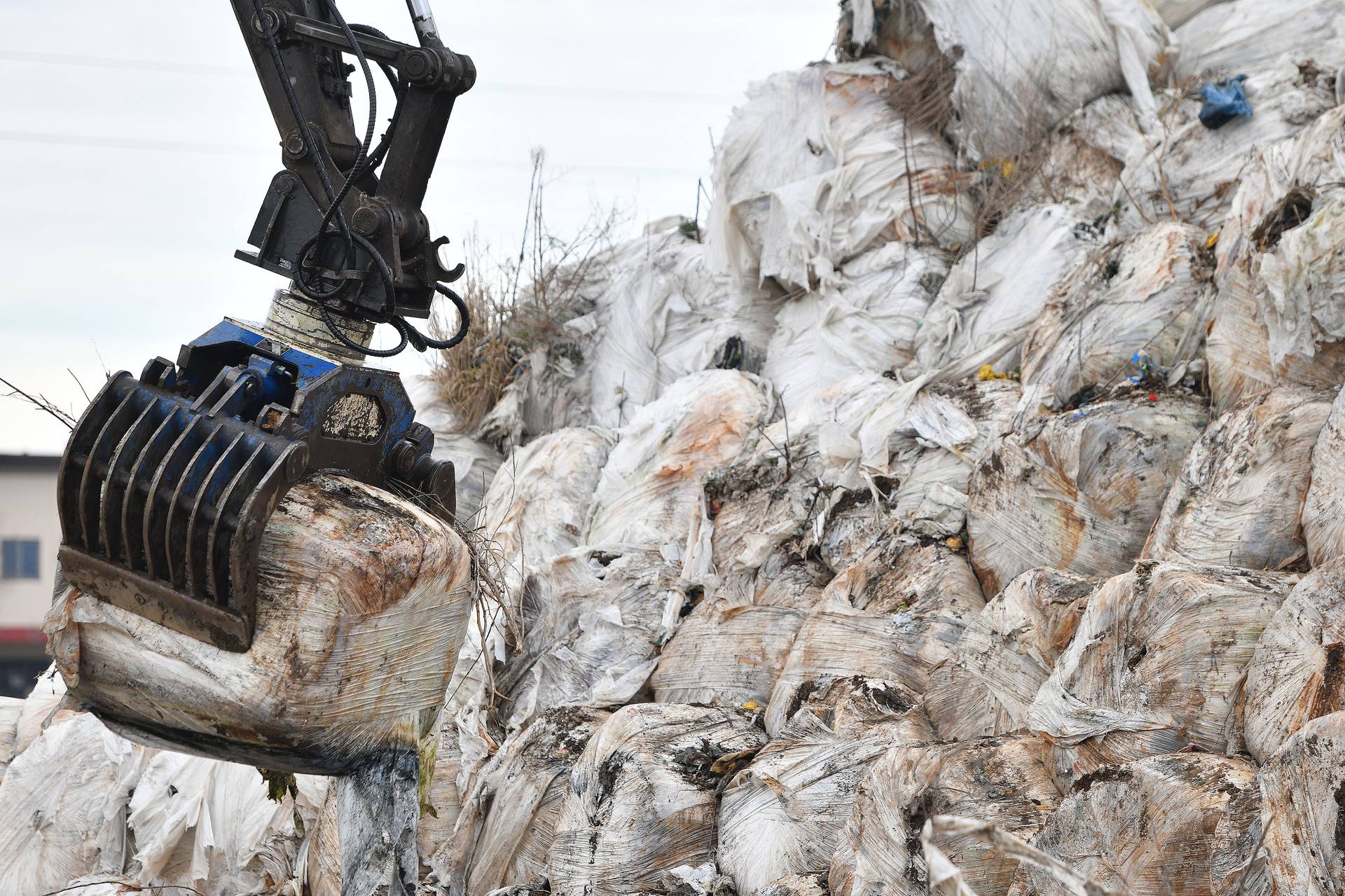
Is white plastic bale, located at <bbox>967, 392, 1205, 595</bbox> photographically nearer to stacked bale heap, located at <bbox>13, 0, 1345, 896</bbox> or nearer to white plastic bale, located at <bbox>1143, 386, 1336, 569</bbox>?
stacked bale heap, located at <bbox>13, 0, 1345, 896</bbox>

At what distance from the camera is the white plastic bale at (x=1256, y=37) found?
460 cm

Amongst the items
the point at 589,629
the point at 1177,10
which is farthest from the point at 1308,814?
the point at 1177,10

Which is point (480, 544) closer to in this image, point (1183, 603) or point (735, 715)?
point (735, 715)

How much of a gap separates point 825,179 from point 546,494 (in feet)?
5.57

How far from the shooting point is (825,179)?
500 cm

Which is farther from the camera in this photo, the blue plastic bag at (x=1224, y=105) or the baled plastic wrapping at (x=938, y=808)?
the blue plastic bag at (x=1224, y=105)

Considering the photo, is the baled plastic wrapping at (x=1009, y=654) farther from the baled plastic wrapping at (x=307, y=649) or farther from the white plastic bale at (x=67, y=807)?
the white plastic bale at (x=67, y=807)

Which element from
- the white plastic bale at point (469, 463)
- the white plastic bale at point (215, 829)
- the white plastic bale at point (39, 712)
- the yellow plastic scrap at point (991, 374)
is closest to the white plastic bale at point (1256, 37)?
the yellow plastic scrap at point (991, 374)

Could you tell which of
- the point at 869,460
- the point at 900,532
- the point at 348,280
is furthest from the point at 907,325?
the point at 348,280

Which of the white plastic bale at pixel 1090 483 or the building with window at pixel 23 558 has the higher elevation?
the building with window at pixel 23 558

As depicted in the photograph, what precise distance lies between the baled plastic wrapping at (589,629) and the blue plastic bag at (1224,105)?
95.4 inches

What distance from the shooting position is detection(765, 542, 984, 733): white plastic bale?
2.97 m

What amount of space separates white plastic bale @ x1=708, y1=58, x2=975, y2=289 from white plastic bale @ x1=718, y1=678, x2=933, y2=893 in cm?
244

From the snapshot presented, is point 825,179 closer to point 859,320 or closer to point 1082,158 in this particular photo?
point 859,320
